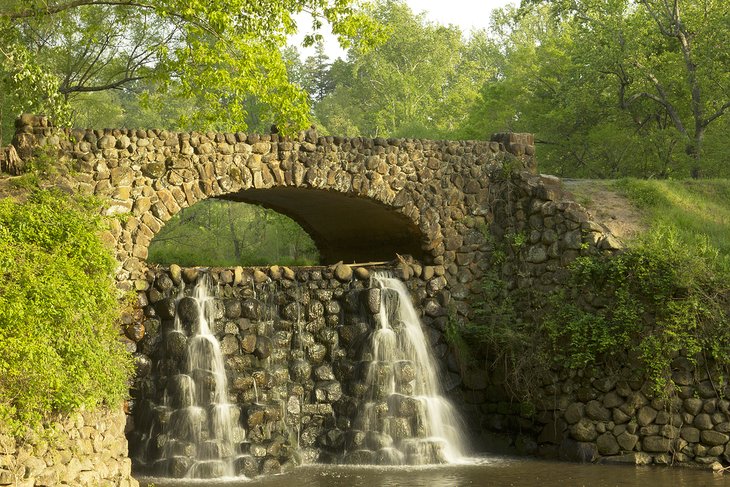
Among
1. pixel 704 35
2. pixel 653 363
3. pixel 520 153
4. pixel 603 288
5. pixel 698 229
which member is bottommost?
pixel 653 363

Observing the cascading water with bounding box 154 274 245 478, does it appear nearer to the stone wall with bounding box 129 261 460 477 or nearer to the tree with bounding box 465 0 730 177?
the stone wall with bounding box 129 261 460 477

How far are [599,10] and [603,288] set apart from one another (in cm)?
1180

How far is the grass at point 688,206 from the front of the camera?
621 inches

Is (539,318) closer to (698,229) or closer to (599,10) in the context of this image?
(698,229)

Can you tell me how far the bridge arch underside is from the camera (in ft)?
52.4

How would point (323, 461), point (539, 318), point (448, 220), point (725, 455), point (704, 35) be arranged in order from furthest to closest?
point (704, 35) → point (448, 220) → point (539, 318) → point (323, 461) → point (725, 455)

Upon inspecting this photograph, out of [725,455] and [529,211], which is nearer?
[725,455]

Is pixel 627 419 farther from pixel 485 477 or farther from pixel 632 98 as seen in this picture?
pixel 632 98

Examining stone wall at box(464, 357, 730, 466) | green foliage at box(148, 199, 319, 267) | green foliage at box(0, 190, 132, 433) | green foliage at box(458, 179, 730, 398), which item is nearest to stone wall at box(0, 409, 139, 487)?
green foliage at box(0, 190, 132, 433)

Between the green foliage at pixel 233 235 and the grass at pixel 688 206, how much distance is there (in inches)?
395

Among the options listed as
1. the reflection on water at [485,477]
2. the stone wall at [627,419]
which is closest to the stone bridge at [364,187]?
the stone wall at [627,419]

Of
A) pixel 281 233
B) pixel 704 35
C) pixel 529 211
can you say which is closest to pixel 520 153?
pixel 529 211

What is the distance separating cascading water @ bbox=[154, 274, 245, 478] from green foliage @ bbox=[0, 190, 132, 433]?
1.54m

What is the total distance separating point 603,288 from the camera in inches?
551
